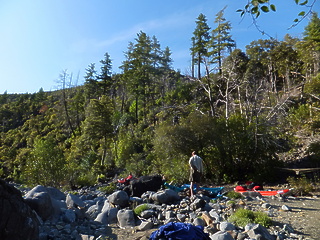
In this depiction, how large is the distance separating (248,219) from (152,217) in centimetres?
287

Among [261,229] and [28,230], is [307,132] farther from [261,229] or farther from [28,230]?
[28,230]

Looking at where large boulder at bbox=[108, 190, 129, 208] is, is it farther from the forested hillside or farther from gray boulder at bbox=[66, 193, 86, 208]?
the forested hillside

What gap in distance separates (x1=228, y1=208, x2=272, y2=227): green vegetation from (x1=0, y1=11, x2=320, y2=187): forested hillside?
385 centimetres

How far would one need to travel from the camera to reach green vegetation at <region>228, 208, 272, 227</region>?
582 cm

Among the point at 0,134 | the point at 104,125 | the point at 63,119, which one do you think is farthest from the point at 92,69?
the point at 0,134

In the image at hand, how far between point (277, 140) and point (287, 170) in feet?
5.20

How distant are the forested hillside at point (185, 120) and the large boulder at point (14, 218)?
5.31 meters

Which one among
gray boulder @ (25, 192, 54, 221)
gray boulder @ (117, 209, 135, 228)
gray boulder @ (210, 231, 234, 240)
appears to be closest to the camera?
gray boulder @ (210, 231, 234, 240)

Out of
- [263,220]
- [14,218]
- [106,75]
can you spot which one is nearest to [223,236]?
[263,220]

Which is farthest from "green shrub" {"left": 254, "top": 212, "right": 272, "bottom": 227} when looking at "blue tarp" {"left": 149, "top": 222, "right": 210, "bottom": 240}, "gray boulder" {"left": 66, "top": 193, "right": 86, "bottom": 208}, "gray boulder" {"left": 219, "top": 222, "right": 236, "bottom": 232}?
"gray boulder" {"left": 66, "top": 193, "right": 86, "bottom": 208}

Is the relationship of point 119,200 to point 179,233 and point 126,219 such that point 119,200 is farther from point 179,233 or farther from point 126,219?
point 179,233

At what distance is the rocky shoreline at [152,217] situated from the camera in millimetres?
5566

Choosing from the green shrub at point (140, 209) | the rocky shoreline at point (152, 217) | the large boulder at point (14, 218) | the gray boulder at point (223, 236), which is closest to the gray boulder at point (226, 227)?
the rocky shoreline at point (152, 217)

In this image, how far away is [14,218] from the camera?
15.5 feet
